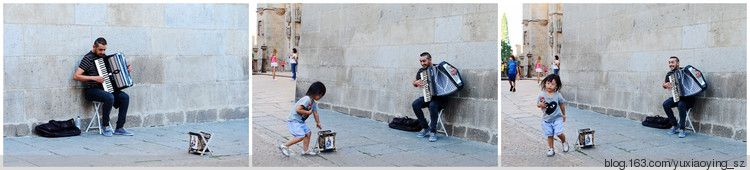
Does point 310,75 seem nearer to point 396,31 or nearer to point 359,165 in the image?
point 396,31

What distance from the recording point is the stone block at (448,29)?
23.6 feet

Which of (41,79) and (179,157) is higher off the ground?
(41,79)

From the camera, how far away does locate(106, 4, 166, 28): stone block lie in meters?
7.85

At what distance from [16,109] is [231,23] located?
2875mm

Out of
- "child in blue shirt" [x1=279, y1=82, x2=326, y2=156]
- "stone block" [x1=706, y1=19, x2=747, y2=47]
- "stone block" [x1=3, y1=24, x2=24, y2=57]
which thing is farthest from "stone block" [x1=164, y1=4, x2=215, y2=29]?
"stone block" [x1=706, y1=19, x2=747, y2=47]

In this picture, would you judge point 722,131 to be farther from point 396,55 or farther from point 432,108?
point 396,55

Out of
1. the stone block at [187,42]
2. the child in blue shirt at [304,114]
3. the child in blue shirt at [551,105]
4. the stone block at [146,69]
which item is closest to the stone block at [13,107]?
the stone block at [146,69]

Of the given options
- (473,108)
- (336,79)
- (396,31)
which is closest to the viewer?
(473,108)

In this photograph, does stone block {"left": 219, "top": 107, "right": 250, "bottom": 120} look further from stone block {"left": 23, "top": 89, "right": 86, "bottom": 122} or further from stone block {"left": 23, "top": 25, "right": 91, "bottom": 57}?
stone block {"left": 23, "top": 25, "right": 91, "bottom": 57}

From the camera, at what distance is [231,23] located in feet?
29.5

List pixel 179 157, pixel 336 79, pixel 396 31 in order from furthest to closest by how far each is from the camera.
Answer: pixel 336 79
pixel 396 31
pixel 179 157

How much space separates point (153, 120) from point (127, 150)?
218 centimetres

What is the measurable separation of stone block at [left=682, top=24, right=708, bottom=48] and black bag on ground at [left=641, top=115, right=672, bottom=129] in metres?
0.96

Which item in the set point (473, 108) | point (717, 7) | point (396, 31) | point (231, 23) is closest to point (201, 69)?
point (231, 23)
